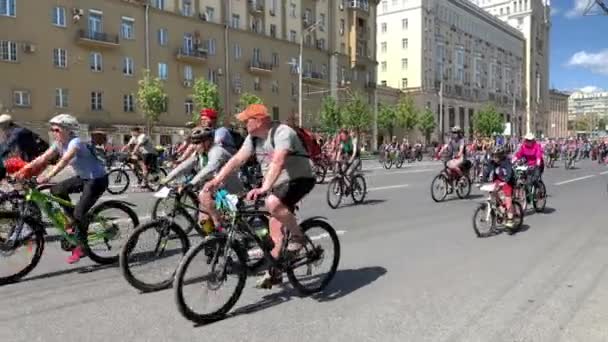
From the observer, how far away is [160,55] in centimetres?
4400

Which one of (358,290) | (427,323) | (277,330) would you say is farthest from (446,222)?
(277,330)

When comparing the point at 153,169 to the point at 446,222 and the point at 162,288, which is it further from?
the point at 162,288

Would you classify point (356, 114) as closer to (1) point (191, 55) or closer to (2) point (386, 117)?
(2) point (386, 117)

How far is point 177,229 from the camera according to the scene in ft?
19.5

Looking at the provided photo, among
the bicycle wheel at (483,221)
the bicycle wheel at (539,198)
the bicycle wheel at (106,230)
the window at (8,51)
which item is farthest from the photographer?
the window at (8,51)

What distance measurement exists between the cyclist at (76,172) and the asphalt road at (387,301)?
588 millimetres

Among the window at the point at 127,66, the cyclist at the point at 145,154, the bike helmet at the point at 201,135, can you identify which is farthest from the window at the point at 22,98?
the bike helmet at the point at 201,135

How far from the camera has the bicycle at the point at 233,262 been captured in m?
4.77

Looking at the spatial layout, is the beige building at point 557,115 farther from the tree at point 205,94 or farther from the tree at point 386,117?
the tree at point 205,94

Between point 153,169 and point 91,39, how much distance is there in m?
26.1

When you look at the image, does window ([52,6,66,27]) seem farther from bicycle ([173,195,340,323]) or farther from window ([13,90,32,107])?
bicycle ([173,195,340,323])

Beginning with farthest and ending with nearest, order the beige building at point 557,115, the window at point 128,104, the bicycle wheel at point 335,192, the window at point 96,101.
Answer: the beige building at point 557,115 < the window at point 128,104 < the window at point 96,101 < the bicycle wheel at point 335,192

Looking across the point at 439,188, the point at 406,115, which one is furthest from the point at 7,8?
the point at 406,115

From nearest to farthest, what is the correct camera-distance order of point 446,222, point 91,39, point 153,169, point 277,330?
point 277,330
point 446,222
point 153,169
point 91,39
